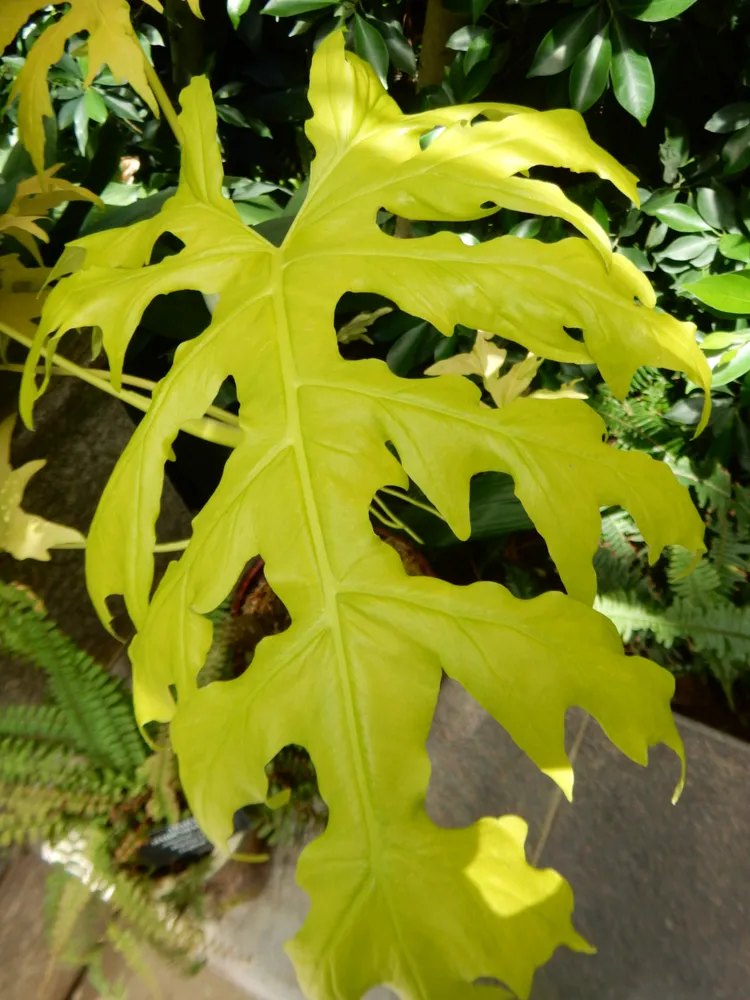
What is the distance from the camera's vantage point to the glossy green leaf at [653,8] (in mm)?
727

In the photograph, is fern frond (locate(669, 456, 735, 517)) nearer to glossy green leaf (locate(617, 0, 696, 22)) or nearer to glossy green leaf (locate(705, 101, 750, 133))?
glossy green leaf (locate(705, 101, 750, 133))

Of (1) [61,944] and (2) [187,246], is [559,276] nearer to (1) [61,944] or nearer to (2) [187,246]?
(2) [187,246]

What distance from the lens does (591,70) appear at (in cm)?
80

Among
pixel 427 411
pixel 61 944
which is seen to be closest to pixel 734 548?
pixel 427 411

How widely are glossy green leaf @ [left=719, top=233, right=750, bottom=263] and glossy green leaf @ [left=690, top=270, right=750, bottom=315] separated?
2.2 inches

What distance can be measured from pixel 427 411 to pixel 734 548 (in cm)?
89

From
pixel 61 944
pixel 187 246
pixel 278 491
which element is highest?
pixel 187 246

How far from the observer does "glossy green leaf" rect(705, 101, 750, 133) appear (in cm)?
89

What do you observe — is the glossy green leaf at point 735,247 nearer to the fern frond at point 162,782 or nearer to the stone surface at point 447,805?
the stone surface at point 447,805

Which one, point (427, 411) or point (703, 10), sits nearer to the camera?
point (427, 411)

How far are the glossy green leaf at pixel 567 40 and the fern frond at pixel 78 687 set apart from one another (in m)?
0.92

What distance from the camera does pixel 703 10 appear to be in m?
0.85

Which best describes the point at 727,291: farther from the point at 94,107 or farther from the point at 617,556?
the point at 94,107

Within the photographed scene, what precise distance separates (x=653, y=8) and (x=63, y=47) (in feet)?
2.06
